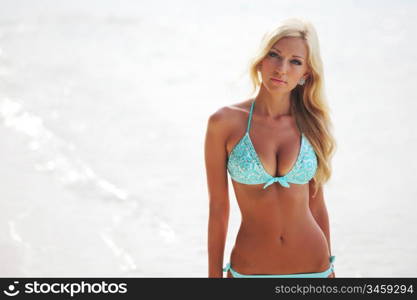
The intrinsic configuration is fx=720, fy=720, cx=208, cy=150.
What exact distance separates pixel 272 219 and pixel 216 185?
308 millimetres

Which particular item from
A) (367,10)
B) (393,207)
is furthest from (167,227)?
(367,10)

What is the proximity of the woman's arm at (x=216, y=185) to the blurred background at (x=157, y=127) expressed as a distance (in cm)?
51

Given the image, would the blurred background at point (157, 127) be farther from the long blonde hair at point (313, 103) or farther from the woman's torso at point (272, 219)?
the woman's torso at point (272, 219)

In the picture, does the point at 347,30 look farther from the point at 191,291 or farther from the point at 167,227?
the point at 191,291

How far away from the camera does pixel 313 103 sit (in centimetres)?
359

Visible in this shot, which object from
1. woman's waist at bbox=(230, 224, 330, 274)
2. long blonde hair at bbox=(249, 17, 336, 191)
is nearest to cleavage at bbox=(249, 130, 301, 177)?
long blonde hair at bbox=(249, 17, 336, 191)

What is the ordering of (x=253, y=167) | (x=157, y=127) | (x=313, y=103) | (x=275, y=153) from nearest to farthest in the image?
(x=253, y=167), (x=275, y=153), (x=313, y=103), (x=157, y=127)

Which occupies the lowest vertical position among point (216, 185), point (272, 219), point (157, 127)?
point (272, 219)

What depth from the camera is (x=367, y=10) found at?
15523 mm

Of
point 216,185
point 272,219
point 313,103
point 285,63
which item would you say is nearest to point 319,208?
point 272,219

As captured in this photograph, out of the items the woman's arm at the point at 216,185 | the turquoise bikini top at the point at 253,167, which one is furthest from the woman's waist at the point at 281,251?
the turquoise bikini top at the point at 253,167

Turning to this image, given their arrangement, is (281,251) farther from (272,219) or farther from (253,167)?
(253,167)

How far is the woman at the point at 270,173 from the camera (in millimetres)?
3316

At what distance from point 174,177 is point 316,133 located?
596 centimetres
